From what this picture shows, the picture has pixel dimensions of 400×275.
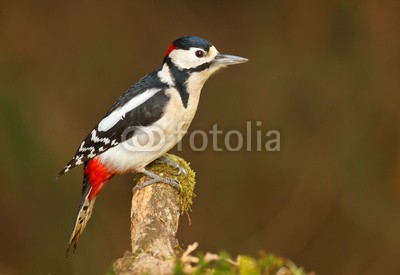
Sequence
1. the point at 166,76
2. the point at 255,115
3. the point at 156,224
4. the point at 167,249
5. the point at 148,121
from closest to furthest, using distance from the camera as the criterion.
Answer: the point at 167,249 → the point at 156,224 → the point at 148,121 → the point at 166,76 → the point at 255,115

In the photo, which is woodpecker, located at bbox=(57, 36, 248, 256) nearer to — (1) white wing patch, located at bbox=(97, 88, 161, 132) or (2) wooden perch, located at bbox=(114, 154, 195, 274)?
(1) white wing patch, located at bbox=(97, 88, 161, 132)

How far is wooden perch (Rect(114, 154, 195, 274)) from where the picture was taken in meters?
2.30

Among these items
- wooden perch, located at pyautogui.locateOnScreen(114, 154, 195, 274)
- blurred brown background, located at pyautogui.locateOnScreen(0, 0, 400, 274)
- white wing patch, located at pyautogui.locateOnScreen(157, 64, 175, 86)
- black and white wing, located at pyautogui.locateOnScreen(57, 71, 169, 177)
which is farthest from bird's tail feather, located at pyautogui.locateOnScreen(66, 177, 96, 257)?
blurred brown background, located at pyautogui.locateOnScreen(0, 0, 400, 274)

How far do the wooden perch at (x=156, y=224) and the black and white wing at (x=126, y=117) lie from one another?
0.29 m

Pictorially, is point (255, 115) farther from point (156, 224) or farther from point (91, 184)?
point (156, 224)

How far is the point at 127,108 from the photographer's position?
Answer: 372 cm

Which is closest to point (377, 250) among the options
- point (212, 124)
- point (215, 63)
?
point (212, 124)

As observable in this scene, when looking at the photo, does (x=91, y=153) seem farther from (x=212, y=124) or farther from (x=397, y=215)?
(x=397, y=215)

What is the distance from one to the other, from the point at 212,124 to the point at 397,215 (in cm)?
189

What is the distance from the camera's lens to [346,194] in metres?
6.10

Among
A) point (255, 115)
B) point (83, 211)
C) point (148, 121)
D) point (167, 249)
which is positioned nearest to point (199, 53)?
point (148, 121)

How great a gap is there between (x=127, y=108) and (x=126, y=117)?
0.05 meters

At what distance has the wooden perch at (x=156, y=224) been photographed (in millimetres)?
2299

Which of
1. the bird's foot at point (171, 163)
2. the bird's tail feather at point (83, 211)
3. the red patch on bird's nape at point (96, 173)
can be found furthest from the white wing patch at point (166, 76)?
the bird's tail feather at point (83, 211)
